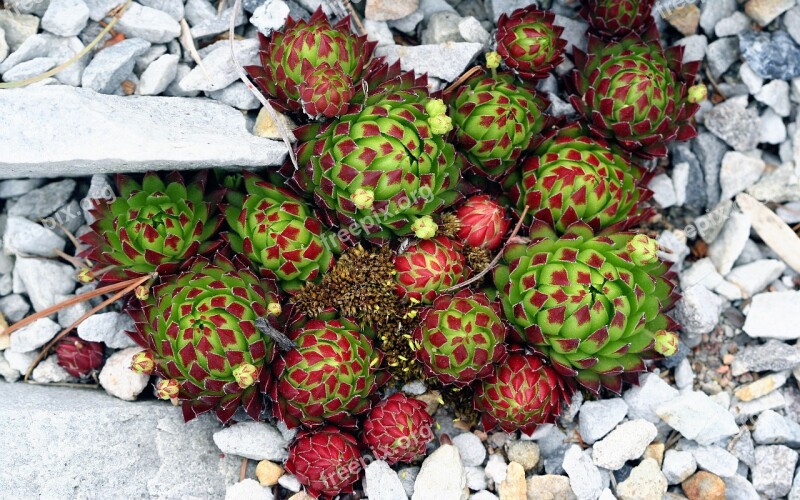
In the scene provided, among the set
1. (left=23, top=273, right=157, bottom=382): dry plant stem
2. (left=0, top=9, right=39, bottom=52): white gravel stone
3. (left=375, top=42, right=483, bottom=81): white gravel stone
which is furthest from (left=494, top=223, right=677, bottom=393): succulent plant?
(left=0, top=9, right=39, bottom=52): white gravel stone

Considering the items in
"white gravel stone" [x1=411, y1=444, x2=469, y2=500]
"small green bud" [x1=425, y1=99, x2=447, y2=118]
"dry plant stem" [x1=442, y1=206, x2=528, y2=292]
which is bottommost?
"white gravel stone" [x1=411, y1=444, x2=469, y2=500]

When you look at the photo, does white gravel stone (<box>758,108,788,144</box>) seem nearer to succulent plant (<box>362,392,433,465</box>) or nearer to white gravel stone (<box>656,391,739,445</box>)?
white gravel stone (<box>656,391,739,445</box>)

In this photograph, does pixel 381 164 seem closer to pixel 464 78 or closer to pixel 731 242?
pixel 464 78

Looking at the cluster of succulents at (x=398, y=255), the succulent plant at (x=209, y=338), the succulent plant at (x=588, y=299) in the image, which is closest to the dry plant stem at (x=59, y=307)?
the cluster of succulents at (x=398, y=255)

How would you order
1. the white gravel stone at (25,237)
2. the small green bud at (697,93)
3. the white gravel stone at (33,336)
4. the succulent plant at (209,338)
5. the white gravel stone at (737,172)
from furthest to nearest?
1. the white gravel stone at (737,172)
2. the small green bud at (697,93)
3. the white gravel stone at (25,237)
4. the white gravel stone at (33,336)
5. the succulent plant at (209,338)

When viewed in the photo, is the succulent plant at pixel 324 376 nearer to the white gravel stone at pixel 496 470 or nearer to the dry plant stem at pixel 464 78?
the white gravel stone at pixel 496 470

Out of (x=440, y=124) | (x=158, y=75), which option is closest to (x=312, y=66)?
(x=440, y=124)
